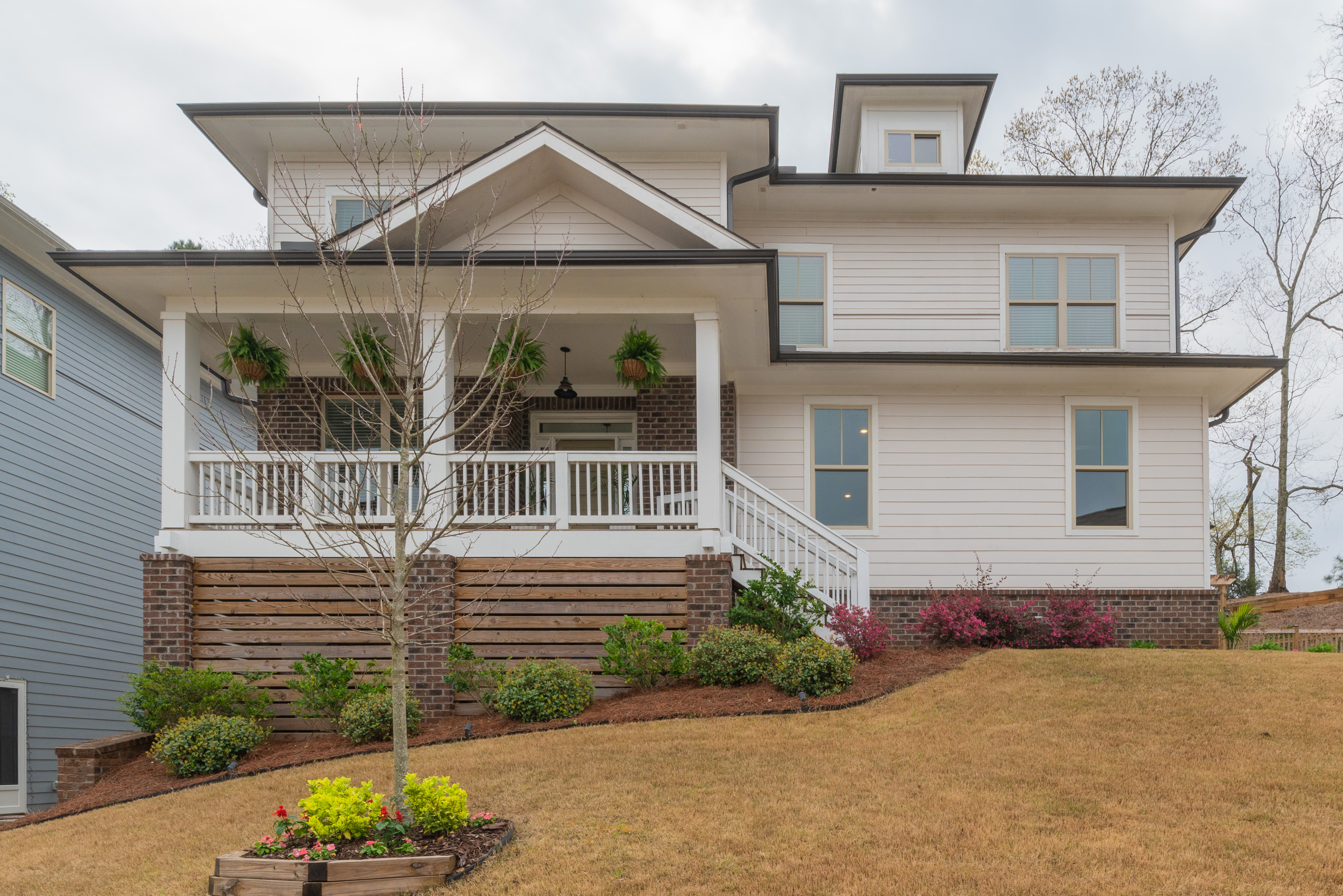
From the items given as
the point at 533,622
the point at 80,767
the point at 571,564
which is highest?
Result: the point at 571,564

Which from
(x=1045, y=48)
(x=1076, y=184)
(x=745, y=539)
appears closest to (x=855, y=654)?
(x=745, y=539)

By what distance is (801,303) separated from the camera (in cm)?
1326

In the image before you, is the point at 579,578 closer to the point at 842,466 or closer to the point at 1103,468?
the point at 842,466

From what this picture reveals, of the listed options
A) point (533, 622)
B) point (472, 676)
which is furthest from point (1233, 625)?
point (472, 676)

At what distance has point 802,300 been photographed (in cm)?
1326

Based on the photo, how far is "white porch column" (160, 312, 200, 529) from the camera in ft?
30.6

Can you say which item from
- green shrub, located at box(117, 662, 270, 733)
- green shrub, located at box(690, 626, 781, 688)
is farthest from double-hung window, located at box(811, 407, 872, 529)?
green shrub, located at box(117, 662, 270, 733)

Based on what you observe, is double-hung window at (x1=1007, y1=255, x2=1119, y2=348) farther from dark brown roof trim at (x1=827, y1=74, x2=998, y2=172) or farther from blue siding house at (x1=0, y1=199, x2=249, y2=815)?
blue siding house at (x1=0, y1=199, x2=249, y2=815)

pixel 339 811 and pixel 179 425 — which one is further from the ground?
pixel 179 425

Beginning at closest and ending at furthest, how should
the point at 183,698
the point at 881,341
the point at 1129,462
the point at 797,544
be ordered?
the point at 183,698 → the point at 797,544 → the point at 1129,462 → the point at 881,341

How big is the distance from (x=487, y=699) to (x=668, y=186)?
25.2ft

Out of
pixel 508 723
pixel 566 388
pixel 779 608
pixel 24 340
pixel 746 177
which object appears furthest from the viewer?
pixel 746 177

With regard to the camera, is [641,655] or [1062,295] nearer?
[641,655]

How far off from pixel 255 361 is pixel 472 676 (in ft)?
13.8
